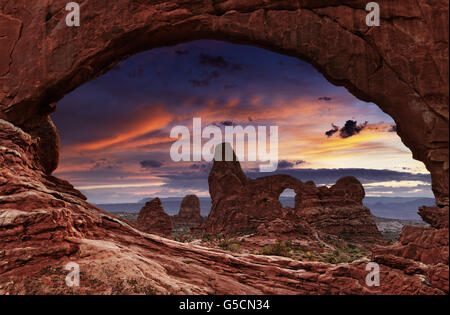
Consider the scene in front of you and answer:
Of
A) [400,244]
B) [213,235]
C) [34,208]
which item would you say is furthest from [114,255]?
[213,235]

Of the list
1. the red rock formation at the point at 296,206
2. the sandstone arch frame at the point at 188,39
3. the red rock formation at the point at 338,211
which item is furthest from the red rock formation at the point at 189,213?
the sandstone arch frame at the point at 188,39

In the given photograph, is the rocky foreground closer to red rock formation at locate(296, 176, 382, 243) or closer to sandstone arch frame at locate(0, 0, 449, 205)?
sandstone arch frame at locate(0, 0, 449, 205)

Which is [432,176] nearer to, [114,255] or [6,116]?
[114,255]

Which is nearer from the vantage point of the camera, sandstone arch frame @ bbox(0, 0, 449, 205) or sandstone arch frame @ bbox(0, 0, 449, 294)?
sandstone arch frame @ bbox(0, 0, 449, 294)

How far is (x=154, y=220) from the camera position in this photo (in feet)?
127

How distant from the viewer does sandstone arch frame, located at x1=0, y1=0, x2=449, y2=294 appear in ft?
23.1

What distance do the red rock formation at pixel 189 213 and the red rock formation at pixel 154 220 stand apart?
3347 centimetres

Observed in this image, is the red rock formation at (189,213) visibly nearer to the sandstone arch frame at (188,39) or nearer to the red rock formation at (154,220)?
the red rock formation at (154,220)

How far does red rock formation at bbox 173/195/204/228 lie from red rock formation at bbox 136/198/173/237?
110 ft

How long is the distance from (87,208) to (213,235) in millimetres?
33353

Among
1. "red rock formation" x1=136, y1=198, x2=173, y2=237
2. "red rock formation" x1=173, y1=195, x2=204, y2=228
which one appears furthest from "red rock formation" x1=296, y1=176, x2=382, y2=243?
"red rock formation" x1=173, y1=195, x2=204, y2=228

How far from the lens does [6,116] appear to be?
31.9ft

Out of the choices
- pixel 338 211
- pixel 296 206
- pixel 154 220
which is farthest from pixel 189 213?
pixel 338 211

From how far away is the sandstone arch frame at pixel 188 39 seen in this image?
705 cm
